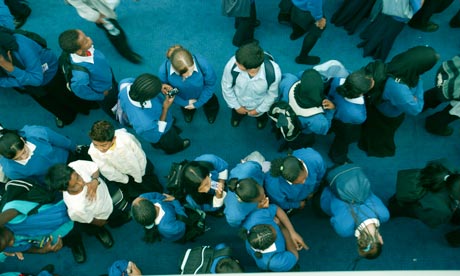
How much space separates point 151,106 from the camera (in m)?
3.18

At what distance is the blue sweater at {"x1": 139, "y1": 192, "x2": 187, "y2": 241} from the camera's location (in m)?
2.97

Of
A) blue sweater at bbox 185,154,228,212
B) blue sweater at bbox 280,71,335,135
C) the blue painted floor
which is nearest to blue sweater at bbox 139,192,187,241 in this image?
blue sweater at bbox 185,154,228,212

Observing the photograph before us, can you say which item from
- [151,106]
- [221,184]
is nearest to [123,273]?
[221,184]

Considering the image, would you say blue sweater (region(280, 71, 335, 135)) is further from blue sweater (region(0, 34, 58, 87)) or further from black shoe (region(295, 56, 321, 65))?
blue sweater (region(0, 34, 58, 87))

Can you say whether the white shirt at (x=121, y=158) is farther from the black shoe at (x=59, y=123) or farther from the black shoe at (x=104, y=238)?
the black shoe at (x=59, y=123)

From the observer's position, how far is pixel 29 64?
3.32 m

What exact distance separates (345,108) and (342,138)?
60cm

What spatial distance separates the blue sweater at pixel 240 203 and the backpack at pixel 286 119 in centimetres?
41

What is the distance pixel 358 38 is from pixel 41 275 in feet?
13.9

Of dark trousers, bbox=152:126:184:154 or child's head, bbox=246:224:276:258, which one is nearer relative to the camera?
child's head, bbox=246:224:276:258

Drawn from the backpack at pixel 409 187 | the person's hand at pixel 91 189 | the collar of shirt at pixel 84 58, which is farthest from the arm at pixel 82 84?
the backpack at pixel 409 187

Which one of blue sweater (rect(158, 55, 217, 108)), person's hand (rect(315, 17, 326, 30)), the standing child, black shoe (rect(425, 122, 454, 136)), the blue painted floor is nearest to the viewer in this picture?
the standing child

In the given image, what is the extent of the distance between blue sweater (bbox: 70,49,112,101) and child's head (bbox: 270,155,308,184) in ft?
5.88

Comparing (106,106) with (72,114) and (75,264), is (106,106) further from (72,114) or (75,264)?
(75,264)
